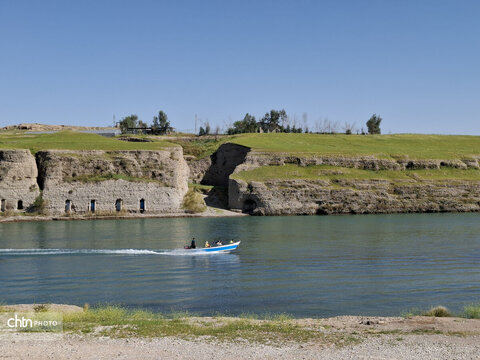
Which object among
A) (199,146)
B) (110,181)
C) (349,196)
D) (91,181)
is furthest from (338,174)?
(91,181)

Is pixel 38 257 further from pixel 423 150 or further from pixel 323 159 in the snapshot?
pixel 423 150

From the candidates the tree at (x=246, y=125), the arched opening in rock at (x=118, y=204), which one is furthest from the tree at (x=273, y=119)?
the arched opening in rock at (x=118, y=204)

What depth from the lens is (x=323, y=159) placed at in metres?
93.0

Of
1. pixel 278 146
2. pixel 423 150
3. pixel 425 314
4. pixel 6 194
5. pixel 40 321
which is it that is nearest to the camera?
pixel 40 321

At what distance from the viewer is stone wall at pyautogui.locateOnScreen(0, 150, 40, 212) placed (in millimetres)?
76625

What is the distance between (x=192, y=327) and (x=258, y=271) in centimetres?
1463

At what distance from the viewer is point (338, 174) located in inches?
3519

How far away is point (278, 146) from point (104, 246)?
62.0 meters

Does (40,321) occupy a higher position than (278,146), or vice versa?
(278,146)

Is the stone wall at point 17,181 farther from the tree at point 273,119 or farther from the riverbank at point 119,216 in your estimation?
the tree at point 273,119

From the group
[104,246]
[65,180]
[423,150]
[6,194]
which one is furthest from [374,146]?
[104,246]

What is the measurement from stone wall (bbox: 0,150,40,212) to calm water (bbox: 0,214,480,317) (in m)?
22.2

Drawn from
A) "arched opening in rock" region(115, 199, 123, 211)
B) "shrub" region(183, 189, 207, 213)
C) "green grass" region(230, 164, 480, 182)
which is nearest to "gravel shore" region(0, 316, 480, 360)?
"shrub" region(183, 189, 207, 213)

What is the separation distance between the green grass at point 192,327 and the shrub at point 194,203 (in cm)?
5928
